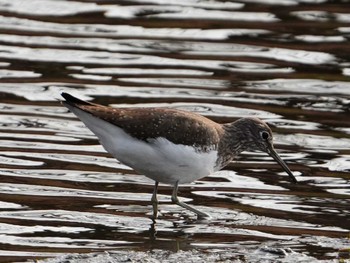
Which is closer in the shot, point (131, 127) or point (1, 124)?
point (131, 127)

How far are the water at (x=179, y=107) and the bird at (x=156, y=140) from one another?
0.43 meters

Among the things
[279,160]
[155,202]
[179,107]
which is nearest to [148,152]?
[155,202]

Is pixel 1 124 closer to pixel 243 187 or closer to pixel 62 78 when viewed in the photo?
pixel 62 78

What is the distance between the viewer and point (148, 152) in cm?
991

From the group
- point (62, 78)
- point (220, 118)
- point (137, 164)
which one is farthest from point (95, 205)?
point (62, 78)

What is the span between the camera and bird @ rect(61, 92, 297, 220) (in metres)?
9.92

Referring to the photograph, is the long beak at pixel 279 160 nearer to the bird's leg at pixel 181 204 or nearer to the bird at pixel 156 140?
the bird at pixel 156 140

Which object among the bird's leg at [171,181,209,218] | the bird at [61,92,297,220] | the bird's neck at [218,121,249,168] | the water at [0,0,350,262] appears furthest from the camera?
the bird's neck at [218,121,249,168]

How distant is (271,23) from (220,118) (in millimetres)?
3643

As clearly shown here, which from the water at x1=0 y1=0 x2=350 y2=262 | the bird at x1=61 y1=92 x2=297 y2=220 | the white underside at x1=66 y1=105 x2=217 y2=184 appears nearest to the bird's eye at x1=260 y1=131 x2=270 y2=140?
the water at x1=0 y1=0 x2=350 y2=262

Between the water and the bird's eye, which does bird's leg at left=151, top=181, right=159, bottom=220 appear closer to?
the water

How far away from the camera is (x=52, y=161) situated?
1152cm

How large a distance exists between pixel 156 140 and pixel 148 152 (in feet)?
0.44

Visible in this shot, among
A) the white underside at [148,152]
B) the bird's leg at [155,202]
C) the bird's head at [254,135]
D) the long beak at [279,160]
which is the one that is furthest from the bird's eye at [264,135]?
the bird's leg at [155,202]
